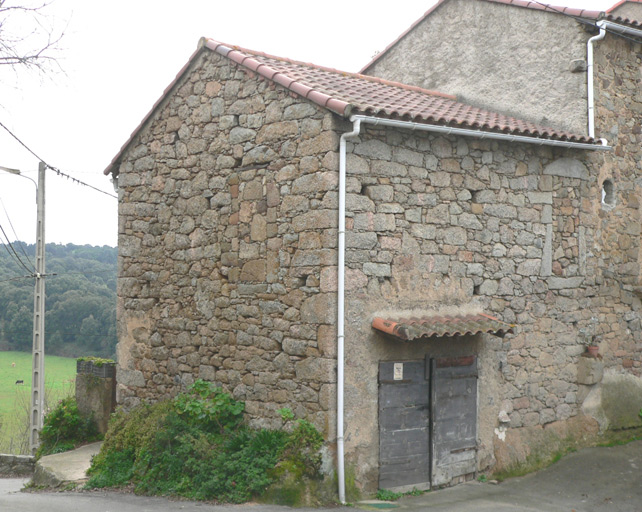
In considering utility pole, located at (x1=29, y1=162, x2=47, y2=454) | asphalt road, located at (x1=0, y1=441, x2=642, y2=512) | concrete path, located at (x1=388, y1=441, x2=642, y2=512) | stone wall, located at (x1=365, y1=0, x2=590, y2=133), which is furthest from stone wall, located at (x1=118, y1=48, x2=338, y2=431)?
stone wall, located at (x1=365, y1=0, x2=590, y2=133)

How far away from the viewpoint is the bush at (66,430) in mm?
10094

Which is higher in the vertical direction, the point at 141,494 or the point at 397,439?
the point at 397,439

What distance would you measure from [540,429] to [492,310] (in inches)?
68.2

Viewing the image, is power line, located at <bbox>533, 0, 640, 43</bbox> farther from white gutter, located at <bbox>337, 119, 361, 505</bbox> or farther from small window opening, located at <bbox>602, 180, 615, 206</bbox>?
white gutter, located at <bbox>337, 119, 361, 505</bbox>

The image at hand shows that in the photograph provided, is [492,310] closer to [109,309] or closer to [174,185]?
[174,185]

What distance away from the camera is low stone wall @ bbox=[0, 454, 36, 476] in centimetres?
1156

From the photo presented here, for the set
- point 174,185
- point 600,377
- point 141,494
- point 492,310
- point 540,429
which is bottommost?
point 141,494

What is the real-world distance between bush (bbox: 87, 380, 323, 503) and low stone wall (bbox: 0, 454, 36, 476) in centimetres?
362

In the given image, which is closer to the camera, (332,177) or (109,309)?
(332,177)

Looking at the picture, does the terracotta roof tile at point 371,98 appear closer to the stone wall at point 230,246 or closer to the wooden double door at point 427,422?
the stone wall at point 230,246

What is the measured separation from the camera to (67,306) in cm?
2581

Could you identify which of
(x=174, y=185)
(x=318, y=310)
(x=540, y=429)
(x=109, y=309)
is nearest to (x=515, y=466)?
(x=540, y=429)

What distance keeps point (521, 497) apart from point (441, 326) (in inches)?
84.6

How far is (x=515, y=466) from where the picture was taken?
8.27 m
